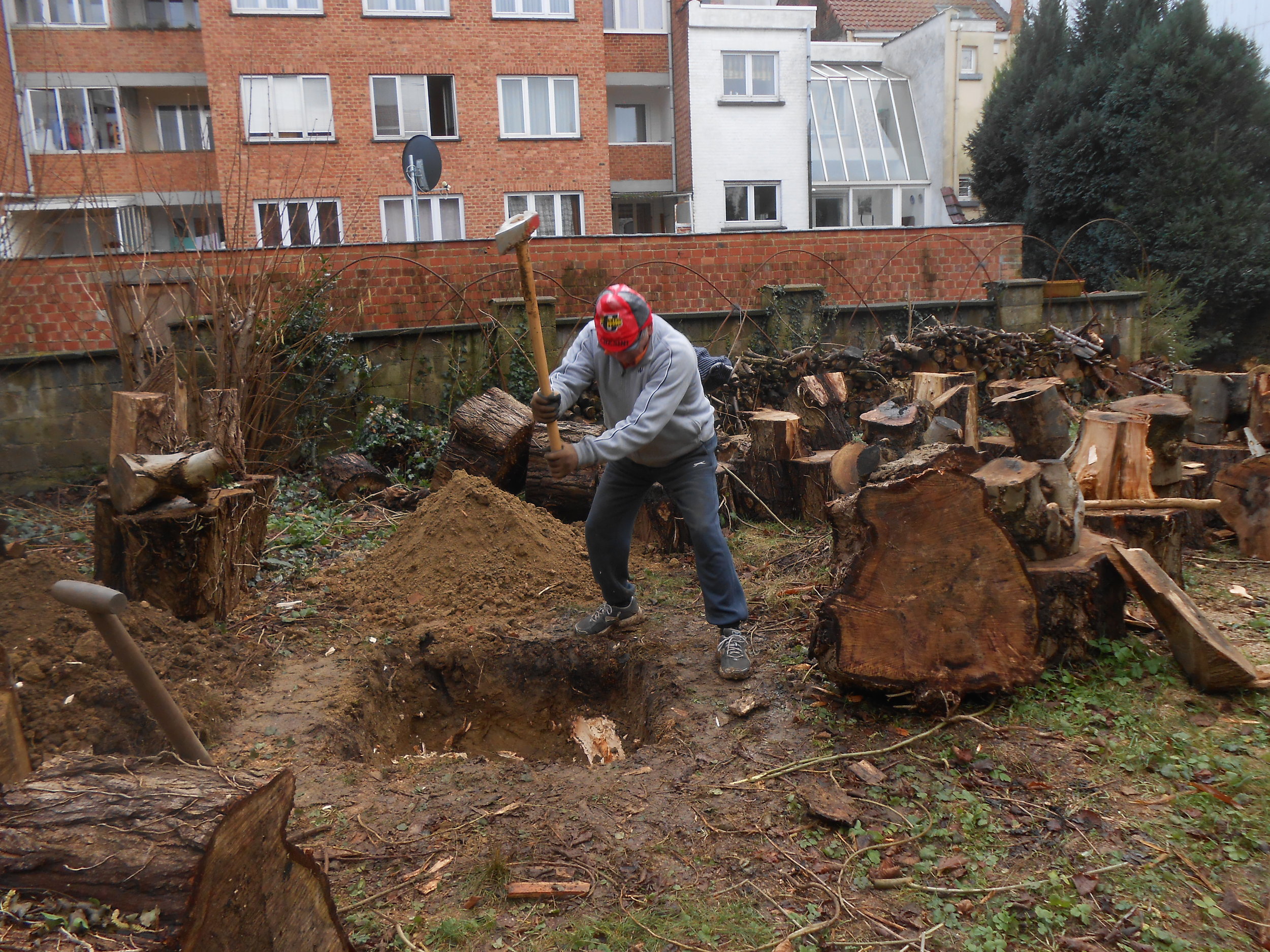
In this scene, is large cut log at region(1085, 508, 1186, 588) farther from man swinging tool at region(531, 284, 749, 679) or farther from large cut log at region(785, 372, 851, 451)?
large cut log at region(785, 372, 851, 451)

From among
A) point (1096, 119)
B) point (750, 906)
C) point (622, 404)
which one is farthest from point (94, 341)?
point (1096, 119)

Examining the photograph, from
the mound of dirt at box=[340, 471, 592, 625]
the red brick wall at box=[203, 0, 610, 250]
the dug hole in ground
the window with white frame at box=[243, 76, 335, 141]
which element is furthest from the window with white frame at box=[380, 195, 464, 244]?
the dug hole in ground

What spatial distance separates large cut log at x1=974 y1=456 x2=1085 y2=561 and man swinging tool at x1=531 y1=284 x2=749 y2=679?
4.09 ft

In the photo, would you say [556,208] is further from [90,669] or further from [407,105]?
[90,669]

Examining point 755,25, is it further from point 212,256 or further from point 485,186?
point 212,256

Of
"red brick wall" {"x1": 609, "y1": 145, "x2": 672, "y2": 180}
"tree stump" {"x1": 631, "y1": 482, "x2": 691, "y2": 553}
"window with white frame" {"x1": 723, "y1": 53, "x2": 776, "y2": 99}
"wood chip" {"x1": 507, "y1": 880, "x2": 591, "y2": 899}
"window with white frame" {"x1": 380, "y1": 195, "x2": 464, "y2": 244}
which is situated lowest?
"wood chip" {"x1": 507, "y1": 880, "x2": 591, "y2": 899}

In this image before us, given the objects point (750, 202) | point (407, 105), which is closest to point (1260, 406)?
point (750, 202)

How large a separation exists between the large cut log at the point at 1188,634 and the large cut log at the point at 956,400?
2.32 m

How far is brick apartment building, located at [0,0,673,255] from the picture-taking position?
711 inches

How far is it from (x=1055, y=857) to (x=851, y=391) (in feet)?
23.0

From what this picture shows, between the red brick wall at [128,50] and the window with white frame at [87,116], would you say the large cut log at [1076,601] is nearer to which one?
the window with white frame at [87,116]

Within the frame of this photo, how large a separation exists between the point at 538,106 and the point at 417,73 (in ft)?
8.94

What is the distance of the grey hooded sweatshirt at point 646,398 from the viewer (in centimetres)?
388

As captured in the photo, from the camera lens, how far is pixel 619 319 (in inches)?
153
